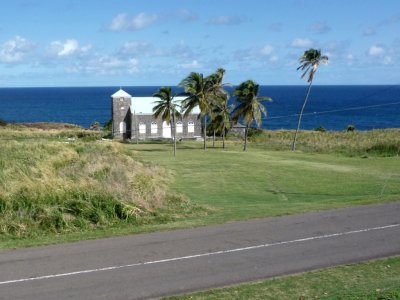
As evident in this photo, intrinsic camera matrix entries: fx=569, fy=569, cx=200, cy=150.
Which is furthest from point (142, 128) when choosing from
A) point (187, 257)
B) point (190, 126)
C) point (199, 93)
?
point (187, 257)

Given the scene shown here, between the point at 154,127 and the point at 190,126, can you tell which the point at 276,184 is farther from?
the point at 190,126

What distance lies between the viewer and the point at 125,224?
16484 millimetres

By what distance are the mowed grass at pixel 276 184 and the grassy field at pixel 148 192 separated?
5 cm

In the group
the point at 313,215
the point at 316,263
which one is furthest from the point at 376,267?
the point at 313,215

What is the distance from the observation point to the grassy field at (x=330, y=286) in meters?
9.88

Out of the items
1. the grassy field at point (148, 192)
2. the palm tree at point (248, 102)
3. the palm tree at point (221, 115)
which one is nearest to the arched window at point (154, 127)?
the palm tree at point (221, 115)

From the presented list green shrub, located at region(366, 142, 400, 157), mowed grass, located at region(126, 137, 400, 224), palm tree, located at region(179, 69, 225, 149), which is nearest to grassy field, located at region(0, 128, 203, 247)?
mowed grass, located at region(126, 137, 400, 224)

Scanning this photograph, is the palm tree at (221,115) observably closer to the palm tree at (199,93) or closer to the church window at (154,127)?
the palm tree at (199,93)

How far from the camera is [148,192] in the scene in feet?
64.4

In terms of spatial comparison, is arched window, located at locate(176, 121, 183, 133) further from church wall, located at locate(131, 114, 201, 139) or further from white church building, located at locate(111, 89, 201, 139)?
church wall, located at locate(131, 114, 201, 139)

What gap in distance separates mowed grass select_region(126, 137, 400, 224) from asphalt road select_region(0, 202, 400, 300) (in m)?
2.30

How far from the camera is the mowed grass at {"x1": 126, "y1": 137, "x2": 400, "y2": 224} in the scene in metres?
20.5

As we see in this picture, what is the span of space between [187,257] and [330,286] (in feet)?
11.3

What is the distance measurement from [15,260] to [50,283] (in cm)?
193
